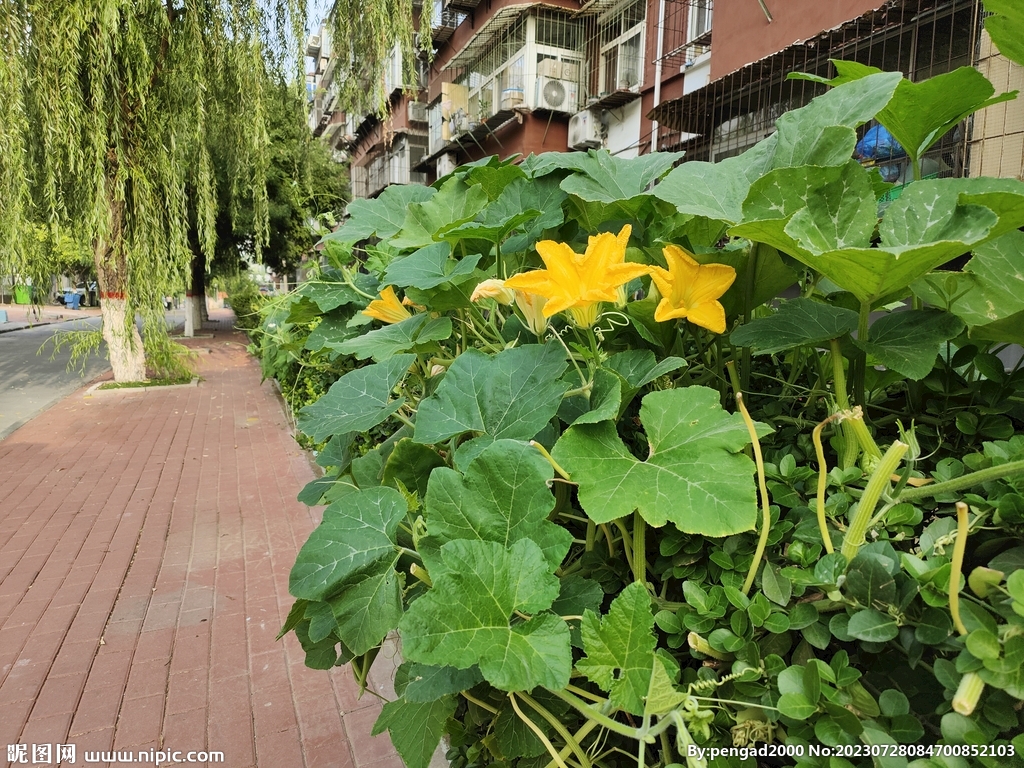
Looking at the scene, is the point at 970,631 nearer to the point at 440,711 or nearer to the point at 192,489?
the point at 440,711

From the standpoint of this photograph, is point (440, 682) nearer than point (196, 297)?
Yes

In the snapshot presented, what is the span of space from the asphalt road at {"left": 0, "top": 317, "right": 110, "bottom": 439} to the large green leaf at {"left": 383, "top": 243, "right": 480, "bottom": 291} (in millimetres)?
6918

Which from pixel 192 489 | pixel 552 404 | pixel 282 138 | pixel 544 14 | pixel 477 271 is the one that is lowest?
pixel 192 489

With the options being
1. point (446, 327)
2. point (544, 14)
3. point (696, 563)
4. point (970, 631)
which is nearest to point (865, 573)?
point (970, 631)

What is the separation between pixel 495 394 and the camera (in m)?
0.68

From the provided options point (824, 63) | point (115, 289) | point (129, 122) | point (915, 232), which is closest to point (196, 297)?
point (115, 289)

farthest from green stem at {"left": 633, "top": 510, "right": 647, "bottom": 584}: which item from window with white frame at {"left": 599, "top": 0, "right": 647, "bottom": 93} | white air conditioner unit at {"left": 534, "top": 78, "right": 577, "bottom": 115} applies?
white air conditioner unit at {"left": 534, "top": 78, "right": 577, "bottom": 115}

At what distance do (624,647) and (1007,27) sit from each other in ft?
2.33

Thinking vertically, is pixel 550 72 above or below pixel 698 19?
above

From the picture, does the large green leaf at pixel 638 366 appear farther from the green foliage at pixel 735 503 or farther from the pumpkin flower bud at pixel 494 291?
the pumpkin flower bud at pixel 494 291

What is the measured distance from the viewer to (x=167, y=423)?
6359mm

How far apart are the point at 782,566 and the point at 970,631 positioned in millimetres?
150

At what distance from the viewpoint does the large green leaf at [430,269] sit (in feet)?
2.58

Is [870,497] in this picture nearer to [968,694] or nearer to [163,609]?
[968,694]
